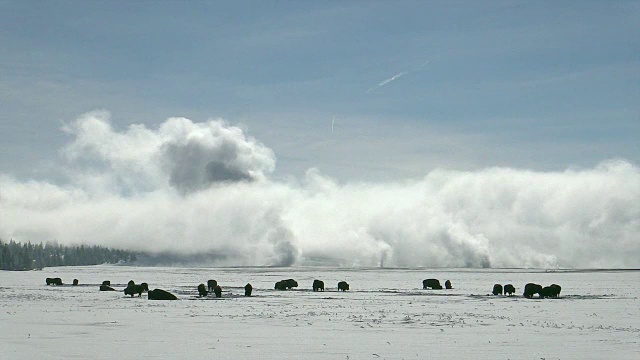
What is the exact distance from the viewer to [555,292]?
50.4m

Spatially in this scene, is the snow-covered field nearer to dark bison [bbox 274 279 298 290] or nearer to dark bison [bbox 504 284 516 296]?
dark bison [bbox 504 284 516 296]

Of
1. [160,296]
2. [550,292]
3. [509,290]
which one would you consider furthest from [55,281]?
[550,292]

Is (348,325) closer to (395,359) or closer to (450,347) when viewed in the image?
(450,347)

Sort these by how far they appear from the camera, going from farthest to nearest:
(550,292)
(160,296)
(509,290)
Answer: (509,290)
(550,292)
(160,296)

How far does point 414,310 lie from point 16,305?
24.0 metres

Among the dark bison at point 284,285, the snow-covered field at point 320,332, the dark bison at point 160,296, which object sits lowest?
the snow-covered field at point 320,332

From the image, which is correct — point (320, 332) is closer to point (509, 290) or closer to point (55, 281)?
point (509, 290)

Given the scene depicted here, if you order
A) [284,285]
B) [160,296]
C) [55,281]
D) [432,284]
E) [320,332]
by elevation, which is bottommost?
[320,332]

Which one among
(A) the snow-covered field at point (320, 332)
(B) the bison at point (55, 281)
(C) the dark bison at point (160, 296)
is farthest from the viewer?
(B) the bison at point (55, 281)

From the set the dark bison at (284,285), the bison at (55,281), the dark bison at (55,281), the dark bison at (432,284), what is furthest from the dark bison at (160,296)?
the dark bison at (55,281)

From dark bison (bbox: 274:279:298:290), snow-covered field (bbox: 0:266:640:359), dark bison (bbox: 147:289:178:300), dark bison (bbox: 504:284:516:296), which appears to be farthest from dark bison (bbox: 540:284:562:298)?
dark bison (bbox: 147:289:178:300)

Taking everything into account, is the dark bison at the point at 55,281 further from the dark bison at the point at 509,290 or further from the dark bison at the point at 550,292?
the dark bison at the point at 550,292

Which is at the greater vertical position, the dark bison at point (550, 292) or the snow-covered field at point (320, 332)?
the dark bison at point (550, 292)

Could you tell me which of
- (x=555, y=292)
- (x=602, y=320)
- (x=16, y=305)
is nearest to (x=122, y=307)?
(x=16, y=305)
